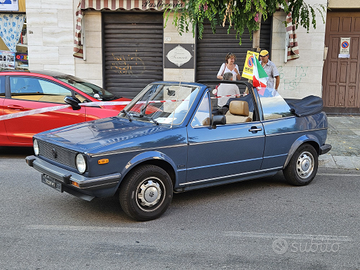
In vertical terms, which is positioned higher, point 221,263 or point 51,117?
point 51,117

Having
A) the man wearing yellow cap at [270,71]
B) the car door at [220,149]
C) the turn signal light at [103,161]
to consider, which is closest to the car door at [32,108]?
the car door at [220,149]

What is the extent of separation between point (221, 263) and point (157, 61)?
33.3 ft

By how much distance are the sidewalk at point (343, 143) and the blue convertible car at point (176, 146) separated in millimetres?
1486

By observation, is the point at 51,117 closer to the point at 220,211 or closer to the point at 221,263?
the point at 220,211

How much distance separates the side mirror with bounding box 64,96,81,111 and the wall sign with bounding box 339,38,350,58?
29.5ft

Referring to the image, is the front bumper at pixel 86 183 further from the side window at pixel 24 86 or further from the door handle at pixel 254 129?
the side window at pixel 24 86

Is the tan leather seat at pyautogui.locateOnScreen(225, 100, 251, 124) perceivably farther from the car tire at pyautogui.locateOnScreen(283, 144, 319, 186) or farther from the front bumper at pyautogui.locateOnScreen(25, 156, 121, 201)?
the front bumper at pyautogui.locateOnScreen(25, 156, 121, 201)

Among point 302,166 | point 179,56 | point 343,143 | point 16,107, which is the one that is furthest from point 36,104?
point 343,143

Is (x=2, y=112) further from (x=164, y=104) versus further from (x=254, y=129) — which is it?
(x=254, y=129)

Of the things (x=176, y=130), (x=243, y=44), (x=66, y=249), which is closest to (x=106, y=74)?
(x=243, y=44)

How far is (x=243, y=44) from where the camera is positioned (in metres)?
13.0

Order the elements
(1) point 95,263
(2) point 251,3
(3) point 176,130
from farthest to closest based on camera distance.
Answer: (2) point 251,3, (3) point 176,130, (1) point 95,263

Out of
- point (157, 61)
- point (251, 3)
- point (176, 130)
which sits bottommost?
point (176, 130)

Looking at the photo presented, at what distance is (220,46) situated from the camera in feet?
42.5
